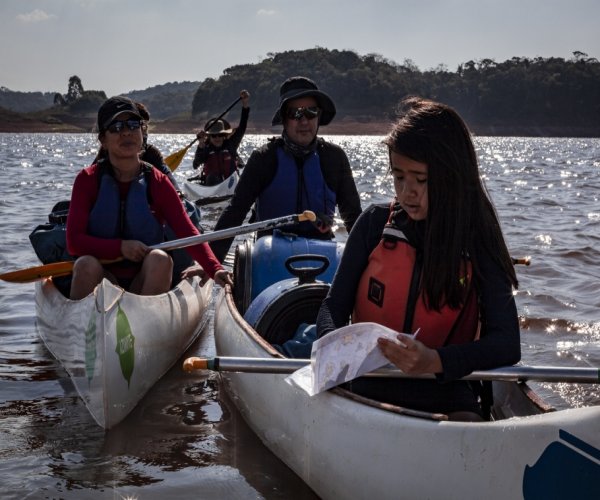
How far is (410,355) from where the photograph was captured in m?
2.30

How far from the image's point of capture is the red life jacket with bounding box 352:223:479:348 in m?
2.55

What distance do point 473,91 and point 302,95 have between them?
9391 cm

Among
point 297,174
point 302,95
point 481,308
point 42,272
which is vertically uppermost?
point 302,95

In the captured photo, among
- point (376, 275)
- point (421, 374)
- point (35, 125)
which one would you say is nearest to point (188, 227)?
point (376, 275)

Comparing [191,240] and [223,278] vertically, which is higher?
[191,240]

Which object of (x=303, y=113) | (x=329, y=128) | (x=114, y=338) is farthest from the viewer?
(x=329, y=128)

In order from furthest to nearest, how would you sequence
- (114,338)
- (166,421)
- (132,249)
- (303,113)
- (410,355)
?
1. (303,113)
2. (132,249)
3. (166,421)
4. (114,338)
5. (410,355)

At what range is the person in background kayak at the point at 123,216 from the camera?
4.33 metres

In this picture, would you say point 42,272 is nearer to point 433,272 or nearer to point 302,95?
point 302,95

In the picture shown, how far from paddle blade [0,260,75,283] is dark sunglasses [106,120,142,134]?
0.85 metres

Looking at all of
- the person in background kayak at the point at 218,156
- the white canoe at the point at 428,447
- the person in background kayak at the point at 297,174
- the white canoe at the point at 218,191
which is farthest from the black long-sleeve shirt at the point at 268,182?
the person in background kayak at the point at 218,156

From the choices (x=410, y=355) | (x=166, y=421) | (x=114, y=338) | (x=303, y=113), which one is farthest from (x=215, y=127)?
(x=410, y=355)

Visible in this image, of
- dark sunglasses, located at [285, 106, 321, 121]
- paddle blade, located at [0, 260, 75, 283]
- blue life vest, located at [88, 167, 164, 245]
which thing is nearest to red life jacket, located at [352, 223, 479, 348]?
blue life vest, located at [88, 167, 164, 245]

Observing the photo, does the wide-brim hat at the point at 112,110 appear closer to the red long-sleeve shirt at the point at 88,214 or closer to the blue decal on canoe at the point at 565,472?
the red long-sleeve shirt at the point at 88,214
